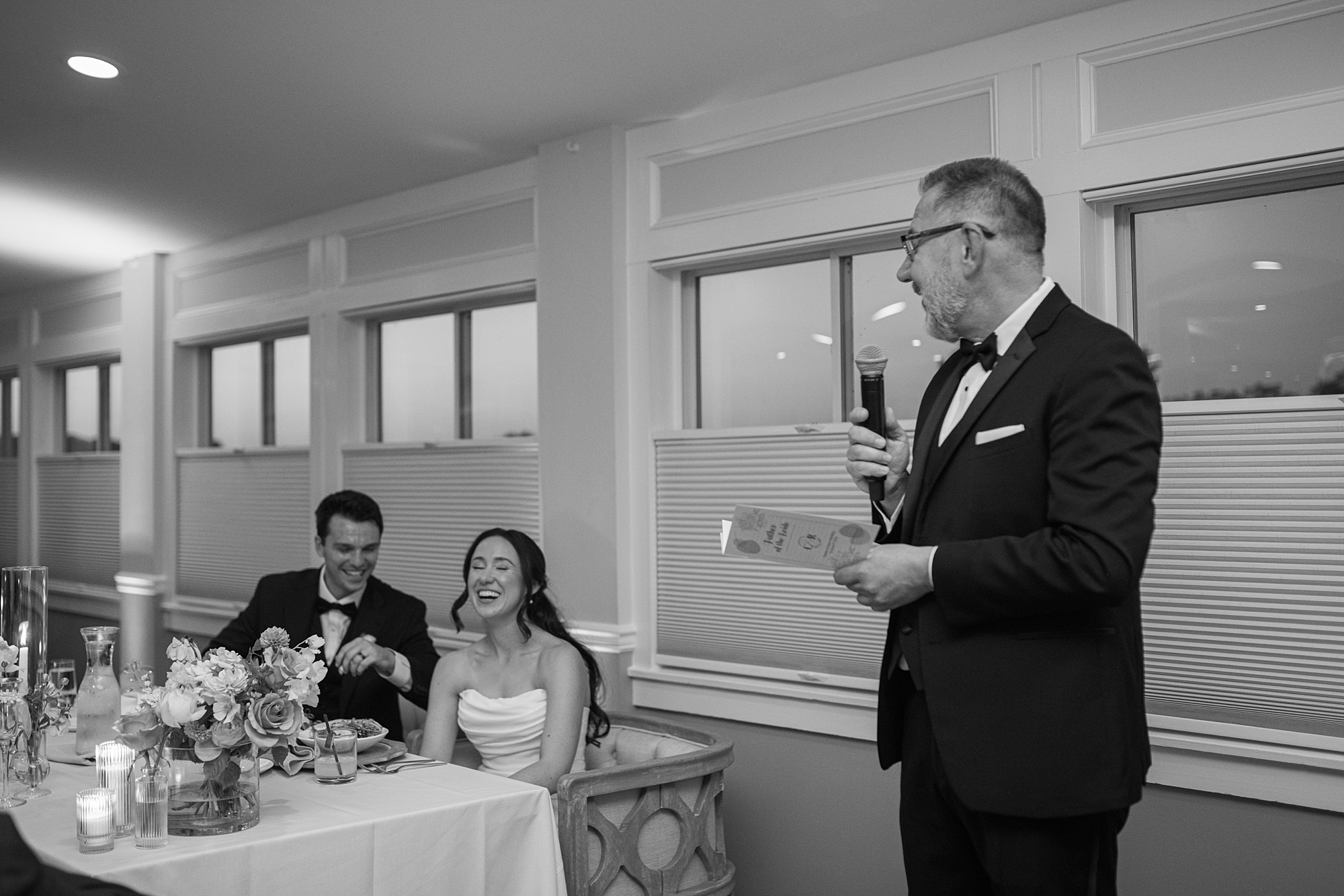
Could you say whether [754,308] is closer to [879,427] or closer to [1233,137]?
[1233,137]

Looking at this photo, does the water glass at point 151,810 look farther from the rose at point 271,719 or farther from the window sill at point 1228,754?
the window sill at point 1228,754

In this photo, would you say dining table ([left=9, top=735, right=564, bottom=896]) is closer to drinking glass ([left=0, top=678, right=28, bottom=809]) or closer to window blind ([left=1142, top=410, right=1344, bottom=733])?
drinking glass ([left=0, top=678, right=28, bottom=809])

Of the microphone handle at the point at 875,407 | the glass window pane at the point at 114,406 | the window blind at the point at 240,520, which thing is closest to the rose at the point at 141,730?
the microphone handle at the point at 875,407

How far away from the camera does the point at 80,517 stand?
7.82 metres

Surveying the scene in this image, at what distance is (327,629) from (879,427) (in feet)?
7.67

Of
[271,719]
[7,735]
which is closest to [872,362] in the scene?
[271,719]

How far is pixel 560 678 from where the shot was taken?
125 inches

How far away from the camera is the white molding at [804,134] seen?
3.63 meters

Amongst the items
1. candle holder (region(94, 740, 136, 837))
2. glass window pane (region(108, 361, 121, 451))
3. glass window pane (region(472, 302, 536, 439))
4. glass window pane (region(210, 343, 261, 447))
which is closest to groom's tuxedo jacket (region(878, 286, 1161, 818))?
candle holder (region(94, 740, 136, 837))

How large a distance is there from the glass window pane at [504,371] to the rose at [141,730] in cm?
319

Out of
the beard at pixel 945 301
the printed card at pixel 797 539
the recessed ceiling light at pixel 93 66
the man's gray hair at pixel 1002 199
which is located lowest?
the printed card at pixel 797 539

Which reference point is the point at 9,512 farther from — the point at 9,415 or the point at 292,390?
the point at 292,390

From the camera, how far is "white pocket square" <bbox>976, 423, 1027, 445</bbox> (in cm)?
191

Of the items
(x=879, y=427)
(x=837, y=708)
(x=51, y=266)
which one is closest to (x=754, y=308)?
(x=837, y=708)
